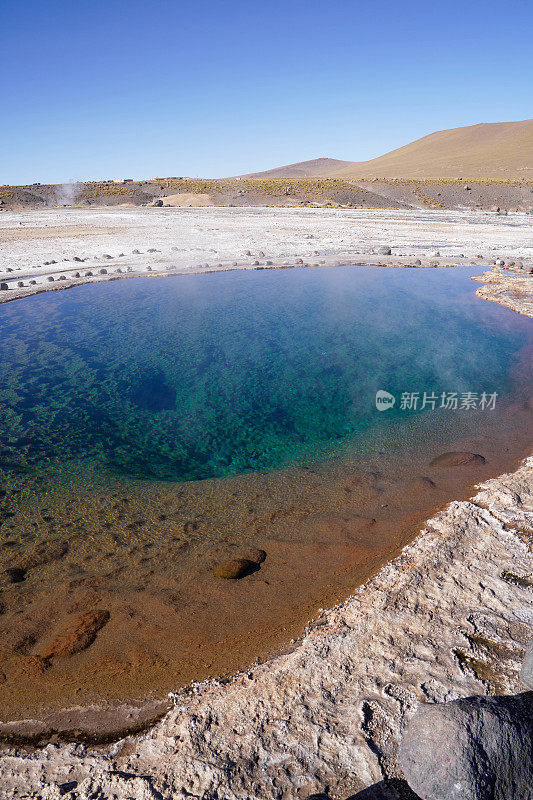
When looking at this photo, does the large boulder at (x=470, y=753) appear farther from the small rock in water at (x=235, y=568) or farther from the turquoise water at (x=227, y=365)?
the turquoise water at (x=227, y=365)

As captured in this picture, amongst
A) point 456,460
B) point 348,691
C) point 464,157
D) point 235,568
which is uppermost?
point 464,157

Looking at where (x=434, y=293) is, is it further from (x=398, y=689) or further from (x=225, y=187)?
(x=225, y=187)

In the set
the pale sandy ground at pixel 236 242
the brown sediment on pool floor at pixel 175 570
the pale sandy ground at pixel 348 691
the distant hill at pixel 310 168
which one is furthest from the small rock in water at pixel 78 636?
the distant hill at pixel 310 168

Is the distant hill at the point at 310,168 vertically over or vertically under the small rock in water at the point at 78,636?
over

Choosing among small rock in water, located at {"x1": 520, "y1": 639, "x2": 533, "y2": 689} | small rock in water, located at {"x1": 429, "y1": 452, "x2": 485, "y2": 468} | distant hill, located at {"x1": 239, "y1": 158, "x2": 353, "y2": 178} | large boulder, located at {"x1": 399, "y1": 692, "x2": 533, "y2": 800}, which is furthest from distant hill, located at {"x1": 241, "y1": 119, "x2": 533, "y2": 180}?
large boulder, located at {"x1": 399, "y1": 692, "x2": 533, "y2": 800}

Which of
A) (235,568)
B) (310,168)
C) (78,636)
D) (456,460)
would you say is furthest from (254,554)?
(310,168)

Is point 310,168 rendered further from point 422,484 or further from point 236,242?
point 422,484

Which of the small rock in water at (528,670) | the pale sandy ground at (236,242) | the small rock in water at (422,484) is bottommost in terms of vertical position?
the small rock in water at (422,484)
